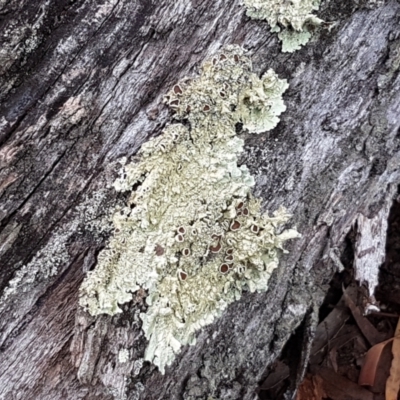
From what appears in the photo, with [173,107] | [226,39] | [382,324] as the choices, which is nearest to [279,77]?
[226,39]

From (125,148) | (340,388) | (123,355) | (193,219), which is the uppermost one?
(125,148)

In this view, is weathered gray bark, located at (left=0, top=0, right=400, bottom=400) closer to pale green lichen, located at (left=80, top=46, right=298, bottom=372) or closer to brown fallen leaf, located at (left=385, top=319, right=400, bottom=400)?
pale green lichen, located at (left=80, top=46, right=298, bottom=372)

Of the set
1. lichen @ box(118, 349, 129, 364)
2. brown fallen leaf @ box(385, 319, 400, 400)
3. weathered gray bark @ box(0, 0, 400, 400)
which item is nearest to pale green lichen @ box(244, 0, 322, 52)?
weathered gray bark @ box(0, 0, 400, 400)

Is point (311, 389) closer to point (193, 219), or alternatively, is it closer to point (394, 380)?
point (394, 380)

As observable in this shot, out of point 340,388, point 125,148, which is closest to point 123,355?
point 125,148

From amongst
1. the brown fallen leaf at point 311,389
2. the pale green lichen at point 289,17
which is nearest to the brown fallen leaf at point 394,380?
the brown fallen leaf at point 311,389

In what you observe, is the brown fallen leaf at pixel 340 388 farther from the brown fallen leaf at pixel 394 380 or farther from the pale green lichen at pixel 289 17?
the pale green lichen at pixel 289 17
